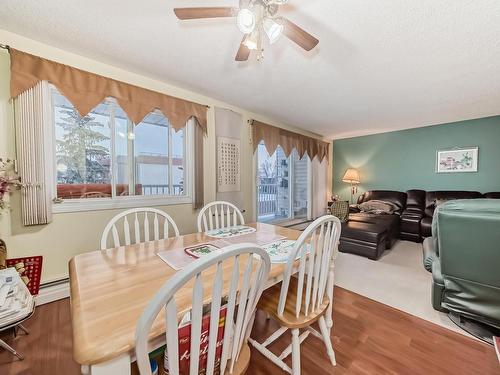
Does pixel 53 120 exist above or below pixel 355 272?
above

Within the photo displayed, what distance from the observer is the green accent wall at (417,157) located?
3742mm

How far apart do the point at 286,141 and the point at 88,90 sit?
9.94ft

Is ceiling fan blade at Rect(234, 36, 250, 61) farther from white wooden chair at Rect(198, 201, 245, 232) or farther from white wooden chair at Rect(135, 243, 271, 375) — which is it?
white wooden chair at Rect(135, 243, 271, 375)

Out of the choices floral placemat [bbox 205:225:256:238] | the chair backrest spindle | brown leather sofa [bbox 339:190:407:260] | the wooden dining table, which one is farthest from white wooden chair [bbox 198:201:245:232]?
brown leather sofa [bbox 339:190:407:260]

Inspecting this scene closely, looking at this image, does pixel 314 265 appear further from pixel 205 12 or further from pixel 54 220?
pixel 54 220

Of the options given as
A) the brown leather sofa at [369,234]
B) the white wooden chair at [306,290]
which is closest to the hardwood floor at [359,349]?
the white wooden chair at [306,290]

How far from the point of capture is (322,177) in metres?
5.28

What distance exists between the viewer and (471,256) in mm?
1420

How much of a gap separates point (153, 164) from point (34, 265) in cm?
Answer: 139

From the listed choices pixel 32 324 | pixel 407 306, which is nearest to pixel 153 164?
pixel 32 324

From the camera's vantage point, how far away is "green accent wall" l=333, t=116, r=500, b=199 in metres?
3.74

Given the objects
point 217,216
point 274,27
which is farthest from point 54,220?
point 274,27

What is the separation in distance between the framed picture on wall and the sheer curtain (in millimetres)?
5958

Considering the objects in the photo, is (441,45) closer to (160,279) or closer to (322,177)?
(160,279)
